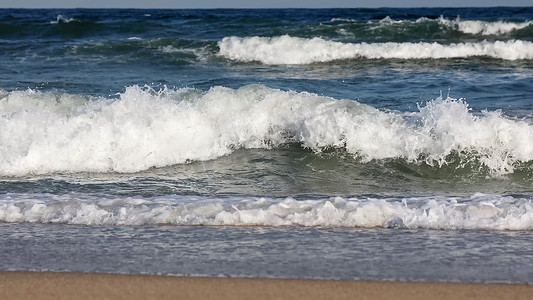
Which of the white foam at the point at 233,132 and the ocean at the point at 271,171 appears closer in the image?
the ocean at the point at 271,171

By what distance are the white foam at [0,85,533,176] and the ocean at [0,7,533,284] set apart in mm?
16

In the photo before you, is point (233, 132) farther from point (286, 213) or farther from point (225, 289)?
point (225, 289)

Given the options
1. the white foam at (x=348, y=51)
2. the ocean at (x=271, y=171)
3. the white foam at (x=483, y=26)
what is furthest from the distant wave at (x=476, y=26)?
the ocean at (x=271, y=171)

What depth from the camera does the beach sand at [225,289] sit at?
2936mm

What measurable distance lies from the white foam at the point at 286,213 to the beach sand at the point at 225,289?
109 centimetres

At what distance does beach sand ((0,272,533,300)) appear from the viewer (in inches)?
116

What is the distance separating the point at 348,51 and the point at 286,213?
10764 millimetres

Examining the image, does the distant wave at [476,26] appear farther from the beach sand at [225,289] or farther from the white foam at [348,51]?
the beach sand at [225,289]

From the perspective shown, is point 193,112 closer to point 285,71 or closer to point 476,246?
point 476,246

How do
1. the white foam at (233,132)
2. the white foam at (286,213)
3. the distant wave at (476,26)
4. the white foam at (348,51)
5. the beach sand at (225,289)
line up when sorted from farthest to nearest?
the distant wave at (476,26) → the white foam at (348,51) → the white foam at (233,132) → the white foam at (286,213) → the beach sand at (225,289)

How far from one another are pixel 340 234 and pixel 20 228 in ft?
5.47

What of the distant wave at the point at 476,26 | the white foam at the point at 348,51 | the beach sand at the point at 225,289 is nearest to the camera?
the beach sand at the point at 225,289

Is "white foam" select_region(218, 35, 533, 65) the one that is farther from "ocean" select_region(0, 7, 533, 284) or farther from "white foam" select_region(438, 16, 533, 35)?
"white foam" select_region(438, 16, 533, 35)

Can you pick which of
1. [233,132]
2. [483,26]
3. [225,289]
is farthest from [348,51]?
[225,289]
